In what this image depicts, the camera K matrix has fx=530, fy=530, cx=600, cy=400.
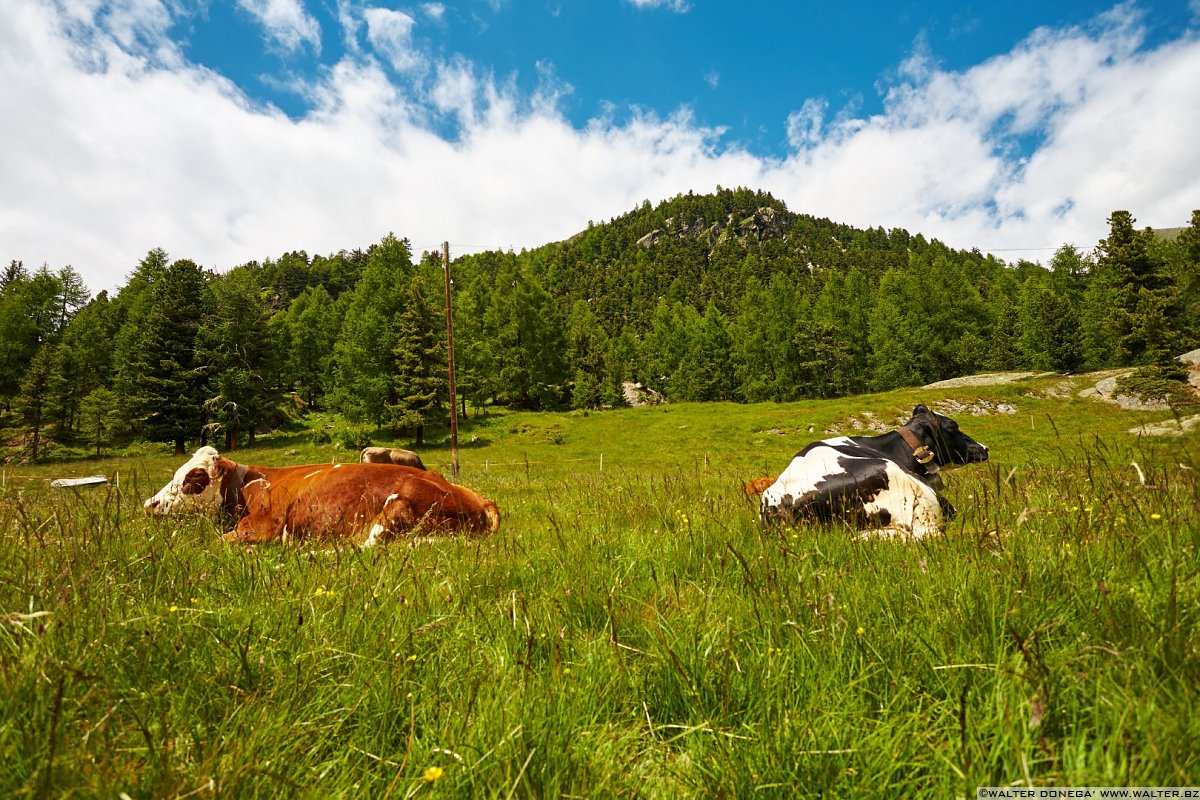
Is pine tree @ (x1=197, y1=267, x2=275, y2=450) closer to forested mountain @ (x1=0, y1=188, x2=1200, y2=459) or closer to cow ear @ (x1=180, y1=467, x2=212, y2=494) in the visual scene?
forested mountain @ (x1=0, y1=188, x2=1200, y2=459)

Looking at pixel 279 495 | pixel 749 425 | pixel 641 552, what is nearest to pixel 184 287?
pixel 749 425

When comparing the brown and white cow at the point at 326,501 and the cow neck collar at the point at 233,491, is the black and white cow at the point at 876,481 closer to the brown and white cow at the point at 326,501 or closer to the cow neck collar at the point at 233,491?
the brown and white cow at the point at 326,501

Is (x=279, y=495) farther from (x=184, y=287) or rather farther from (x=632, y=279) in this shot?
(x=632, y=279)

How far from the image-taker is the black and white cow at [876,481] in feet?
15.3

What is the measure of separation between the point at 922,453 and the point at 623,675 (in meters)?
4.91

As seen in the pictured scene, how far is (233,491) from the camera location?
245 inches

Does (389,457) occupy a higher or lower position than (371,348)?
lower

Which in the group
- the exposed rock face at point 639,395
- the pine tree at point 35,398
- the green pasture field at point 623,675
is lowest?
the exposed rock face at point 639,395

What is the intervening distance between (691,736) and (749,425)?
135 feet

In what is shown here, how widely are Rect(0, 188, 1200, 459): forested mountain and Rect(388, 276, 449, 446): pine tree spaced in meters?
0.16

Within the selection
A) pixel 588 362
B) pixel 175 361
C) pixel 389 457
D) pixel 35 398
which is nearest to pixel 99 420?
pixel 35 398

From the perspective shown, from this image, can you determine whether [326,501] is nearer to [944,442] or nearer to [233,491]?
[233,491]

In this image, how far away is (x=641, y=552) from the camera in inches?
146

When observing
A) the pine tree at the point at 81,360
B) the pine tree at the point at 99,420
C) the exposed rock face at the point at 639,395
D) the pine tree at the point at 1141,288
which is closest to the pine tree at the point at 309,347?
the pine tree at the point at 81,360
